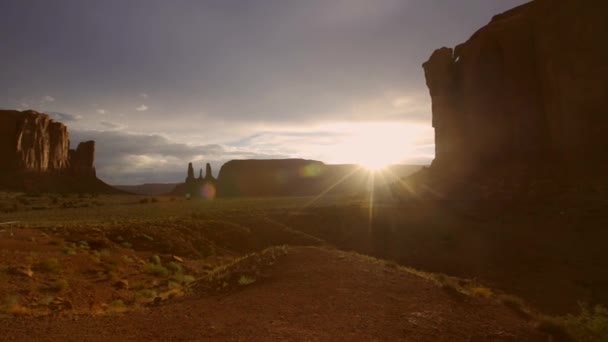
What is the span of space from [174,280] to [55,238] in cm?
997

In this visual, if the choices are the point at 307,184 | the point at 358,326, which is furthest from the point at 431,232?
the point at 307,184

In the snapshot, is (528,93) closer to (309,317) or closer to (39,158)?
(309,317)

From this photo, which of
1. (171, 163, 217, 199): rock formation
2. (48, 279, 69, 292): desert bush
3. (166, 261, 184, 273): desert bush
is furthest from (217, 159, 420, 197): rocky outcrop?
(48, 279, 69, 292): desert bush

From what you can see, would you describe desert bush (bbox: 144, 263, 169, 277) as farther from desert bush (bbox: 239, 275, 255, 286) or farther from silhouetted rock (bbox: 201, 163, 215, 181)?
silhouetted rock (bbox: 201, 163, 215, 181)

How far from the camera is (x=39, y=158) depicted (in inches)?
4008

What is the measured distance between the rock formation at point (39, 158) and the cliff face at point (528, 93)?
285ft

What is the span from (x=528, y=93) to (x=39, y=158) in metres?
108

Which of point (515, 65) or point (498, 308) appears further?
point (515, 65)

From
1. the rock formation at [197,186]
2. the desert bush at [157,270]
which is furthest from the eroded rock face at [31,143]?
the desert bush at [157,270]

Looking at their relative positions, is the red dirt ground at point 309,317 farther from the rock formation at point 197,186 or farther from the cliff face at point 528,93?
the rock formation at point 197,186

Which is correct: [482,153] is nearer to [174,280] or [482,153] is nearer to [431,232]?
[431,232]

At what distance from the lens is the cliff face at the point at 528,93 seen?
111 ft

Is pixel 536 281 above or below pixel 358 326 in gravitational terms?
below

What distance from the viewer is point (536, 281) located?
20.8 m
